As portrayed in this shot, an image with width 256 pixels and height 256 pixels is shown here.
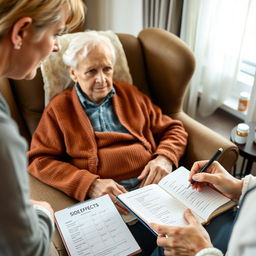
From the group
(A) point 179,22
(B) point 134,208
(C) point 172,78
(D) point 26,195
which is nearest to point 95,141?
(B) point 134,208

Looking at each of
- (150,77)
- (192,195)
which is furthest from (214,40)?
(192,195)

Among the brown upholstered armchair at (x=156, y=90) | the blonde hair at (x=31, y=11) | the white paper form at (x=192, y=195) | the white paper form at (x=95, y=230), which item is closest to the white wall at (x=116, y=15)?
the brown upholstered armchair at (x=156, y=90)

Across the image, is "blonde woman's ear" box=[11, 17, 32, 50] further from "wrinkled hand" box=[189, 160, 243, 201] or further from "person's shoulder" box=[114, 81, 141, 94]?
"person's shoulder" box=[114, 81, 141, 94]

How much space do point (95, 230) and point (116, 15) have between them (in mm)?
1916

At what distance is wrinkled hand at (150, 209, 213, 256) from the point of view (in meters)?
0.93

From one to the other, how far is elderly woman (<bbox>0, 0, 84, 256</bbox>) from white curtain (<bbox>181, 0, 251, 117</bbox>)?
1499 mm

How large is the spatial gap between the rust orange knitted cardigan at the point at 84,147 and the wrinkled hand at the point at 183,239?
0.43 meters

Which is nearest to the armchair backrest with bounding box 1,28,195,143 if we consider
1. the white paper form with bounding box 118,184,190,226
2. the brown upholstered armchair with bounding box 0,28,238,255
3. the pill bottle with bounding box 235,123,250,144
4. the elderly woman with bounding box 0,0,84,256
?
the brown upholstered armchair with bounding box 0,28,238,255

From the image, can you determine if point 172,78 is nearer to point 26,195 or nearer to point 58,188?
point 58,188

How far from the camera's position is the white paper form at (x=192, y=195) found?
1173 millimetres

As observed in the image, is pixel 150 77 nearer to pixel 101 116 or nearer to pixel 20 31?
pixel 101 116

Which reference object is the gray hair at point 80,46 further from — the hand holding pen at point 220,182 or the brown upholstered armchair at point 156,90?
the hand holding pen at point 220,182

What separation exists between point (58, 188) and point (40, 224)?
0.55 m

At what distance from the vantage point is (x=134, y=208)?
1.15 m
